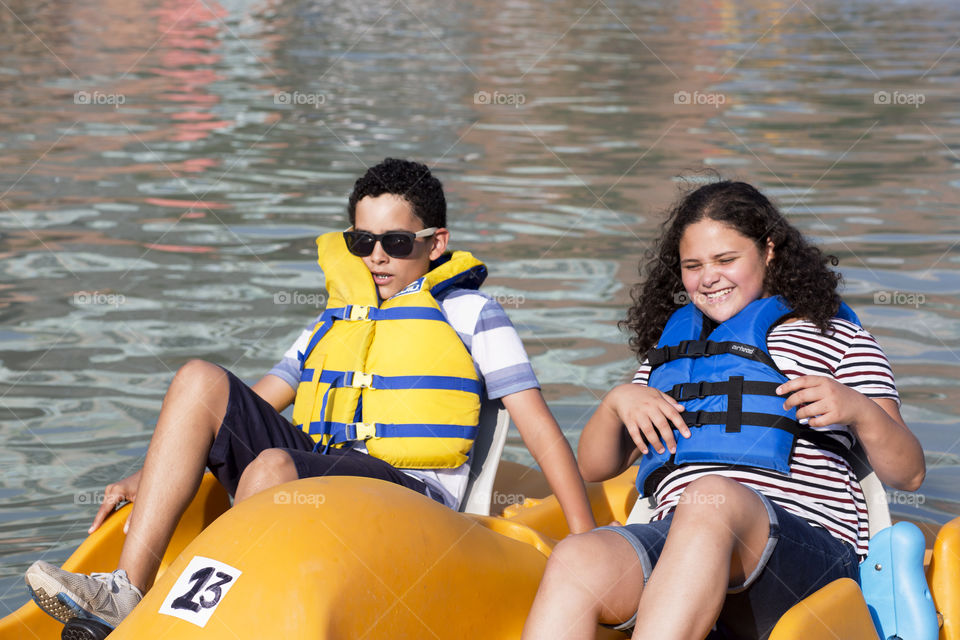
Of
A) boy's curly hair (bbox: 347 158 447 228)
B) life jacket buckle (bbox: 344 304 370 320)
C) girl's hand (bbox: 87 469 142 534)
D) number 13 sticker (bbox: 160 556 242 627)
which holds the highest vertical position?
boy's curly hair (bbox: 347 158 447 228)

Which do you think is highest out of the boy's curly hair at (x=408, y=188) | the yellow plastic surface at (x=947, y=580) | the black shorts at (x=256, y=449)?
the boy's curly hair at (x=408, y=188)

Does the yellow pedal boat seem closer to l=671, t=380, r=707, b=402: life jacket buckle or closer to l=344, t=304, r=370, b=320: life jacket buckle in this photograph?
l=671, t=380, r=707, b=402: life jacket buckle

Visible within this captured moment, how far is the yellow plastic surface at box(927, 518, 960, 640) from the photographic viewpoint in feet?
7.86

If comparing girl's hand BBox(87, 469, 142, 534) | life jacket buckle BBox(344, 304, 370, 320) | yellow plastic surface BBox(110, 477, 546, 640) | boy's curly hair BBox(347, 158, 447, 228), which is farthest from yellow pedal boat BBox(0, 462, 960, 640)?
boy's curly hair BBox(347, 158, 447, 228)

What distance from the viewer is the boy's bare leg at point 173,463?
2.37m

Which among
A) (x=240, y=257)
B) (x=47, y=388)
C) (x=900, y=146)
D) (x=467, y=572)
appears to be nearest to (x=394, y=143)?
(x=240, y=257)

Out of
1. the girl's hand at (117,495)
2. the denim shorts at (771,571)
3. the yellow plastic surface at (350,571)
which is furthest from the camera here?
the girl's hand at (117,495)

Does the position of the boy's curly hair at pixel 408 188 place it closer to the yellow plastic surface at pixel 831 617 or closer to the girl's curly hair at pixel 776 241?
the girl's curly hair at pixel 776 241

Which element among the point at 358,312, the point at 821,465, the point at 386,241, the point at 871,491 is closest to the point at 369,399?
the point at 358,312

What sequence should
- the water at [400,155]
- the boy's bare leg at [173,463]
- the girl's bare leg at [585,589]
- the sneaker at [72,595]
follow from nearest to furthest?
1. the girl's bare leg at [585,589]
2. the sneaker at [72,595]
3. the boy's bare leg at [173,463]
4. the water at [400,155]

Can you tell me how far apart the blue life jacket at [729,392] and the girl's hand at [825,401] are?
0.11m

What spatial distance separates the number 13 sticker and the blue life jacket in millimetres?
993

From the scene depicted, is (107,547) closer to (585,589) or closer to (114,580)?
(114,580)

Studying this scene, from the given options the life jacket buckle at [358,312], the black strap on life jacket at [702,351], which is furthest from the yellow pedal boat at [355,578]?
the life jacket buckle at [358,312]
